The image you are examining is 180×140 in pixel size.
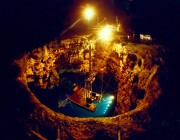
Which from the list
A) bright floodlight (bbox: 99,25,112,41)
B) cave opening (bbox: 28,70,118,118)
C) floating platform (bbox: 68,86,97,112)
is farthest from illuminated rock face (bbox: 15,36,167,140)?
floating platform (bbox: 68,86,97,112)

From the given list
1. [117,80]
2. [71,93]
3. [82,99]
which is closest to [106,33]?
[117,80]

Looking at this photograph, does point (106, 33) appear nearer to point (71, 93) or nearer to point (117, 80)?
point (117, 80)

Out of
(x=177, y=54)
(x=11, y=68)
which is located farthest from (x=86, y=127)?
(x=177, y=54)

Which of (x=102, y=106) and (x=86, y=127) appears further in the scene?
(x=102, y=106)

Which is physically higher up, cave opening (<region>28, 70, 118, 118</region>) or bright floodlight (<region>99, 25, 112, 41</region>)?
bright floodlight (<region>99, 25, 112, 41</region>)

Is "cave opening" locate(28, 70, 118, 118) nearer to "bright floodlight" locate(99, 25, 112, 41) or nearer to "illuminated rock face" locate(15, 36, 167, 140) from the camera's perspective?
"illuminated rock face" locate(15, 36, 167, 140)

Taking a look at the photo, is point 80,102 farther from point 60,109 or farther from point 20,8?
point 20,8

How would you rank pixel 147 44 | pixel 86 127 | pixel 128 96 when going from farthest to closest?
pixel 147 44, pixel 128 96, pixel 86 127
